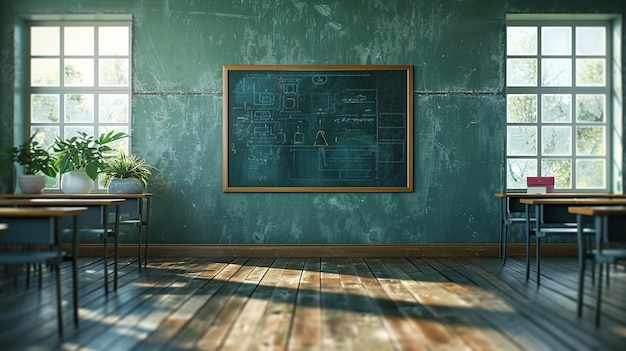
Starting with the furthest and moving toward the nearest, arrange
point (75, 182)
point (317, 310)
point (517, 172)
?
point (517, 172) → point (75, 182) → point (317, 310)

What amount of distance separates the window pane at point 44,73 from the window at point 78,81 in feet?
0.04

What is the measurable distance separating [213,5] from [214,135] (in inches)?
56.5

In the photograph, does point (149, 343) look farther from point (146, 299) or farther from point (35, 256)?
point (146, 299)

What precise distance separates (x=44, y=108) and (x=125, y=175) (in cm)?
158

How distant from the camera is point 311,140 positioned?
690 cm

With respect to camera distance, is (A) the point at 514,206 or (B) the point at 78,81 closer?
(A) the point at 514,206

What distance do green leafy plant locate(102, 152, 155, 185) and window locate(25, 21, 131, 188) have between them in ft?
1.87

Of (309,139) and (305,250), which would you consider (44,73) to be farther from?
(305,250)

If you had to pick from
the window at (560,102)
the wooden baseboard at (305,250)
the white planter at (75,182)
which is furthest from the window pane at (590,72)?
the white planter at (75,182)

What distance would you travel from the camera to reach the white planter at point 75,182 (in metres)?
6.43

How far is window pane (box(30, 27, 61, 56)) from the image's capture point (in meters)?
7.20

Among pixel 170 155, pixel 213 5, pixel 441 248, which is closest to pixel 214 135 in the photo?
pixel 170 155

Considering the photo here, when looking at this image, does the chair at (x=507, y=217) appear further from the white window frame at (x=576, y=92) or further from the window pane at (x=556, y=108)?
the window pane at (x=556, y=108)

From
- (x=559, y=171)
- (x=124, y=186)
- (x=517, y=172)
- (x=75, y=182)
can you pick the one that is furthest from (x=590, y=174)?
(x=75, y=182)
